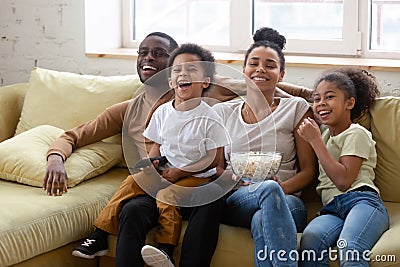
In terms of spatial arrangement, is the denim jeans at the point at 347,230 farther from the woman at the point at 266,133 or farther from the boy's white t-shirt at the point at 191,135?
the boy's white t-shirt at the point at 191,135

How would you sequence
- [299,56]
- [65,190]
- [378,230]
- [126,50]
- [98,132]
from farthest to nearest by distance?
1. [126,50]
2. [299,56]
3. [98,132]
4. [65,190]
5. [378,230]

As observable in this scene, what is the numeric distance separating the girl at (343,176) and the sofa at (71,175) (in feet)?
0.19

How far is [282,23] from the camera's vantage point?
12.4ft

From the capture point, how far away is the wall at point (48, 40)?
3873 mm

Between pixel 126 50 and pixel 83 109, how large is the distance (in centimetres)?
70

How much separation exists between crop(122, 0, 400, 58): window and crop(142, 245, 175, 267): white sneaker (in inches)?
61.5

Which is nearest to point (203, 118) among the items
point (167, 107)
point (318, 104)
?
point (167, 107)

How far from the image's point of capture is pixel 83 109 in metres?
3.40

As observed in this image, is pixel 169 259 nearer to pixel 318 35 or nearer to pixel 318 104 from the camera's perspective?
pixel 318 104

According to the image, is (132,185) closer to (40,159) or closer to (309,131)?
(40,159)

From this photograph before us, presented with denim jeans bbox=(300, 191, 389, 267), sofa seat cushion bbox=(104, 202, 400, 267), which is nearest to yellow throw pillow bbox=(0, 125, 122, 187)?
sofa seat cushion bbox=(104, 202, 400, 267)

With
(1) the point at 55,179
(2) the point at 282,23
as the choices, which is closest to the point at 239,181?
(1) the point at 55,179

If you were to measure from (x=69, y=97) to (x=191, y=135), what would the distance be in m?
0.96

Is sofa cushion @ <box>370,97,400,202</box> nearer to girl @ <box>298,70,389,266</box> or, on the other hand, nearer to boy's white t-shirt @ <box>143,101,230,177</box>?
girl @ <box>298,70,389,266</box>
